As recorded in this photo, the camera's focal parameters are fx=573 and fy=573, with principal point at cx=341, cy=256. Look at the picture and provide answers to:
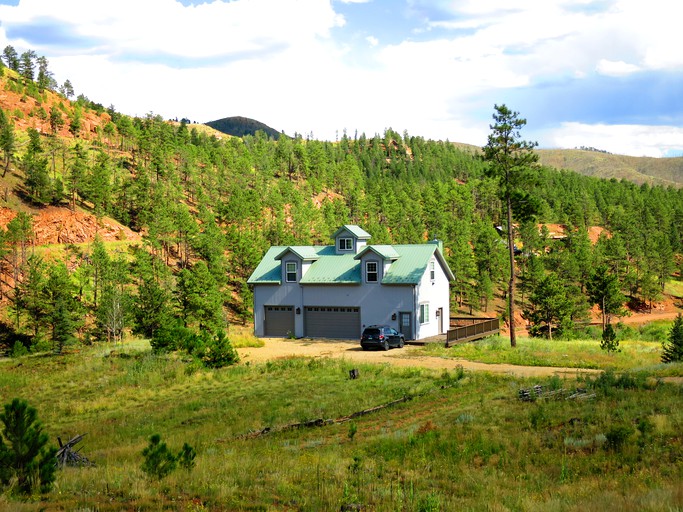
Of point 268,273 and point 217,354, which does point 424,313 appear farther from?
point 217,354

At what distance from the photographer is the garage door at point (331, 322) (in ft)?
141

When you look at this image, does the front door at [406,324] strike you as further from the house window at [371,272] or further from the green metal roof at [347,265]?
the house window at [371,272]

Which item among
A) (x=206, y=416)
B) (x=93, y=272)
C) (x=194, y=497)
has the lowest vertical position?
(x=206, y=416)

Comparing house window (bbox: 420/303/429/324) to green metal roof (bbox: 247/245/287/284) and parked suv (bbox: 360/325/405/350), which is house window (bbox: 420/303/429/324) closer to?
parked suv (bbox: 360/325/405/350)

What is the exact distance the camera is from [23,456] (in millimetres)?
9891

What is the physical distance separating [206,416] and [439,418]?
9027 millimetres

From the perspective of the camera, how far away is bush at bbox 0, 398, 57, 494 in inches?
386

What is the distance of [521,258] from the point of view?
95188 millimetres

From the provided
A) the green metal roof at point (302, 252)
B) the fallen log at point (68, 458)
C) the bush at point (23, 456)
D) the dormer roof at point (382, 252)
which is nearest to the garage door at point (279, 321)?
the green metal roof at point (302, 252)

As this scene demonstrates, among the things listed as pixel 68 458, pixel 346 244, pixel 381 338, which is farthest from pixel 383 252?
pixel 68 458

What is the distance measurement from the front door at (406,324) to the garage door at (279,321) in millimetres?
9130

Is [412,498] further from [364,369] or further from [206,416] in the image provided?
[364,369]

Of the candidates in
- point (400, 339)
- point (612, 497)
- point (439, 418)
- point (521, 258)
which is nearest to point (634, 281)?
point (521, 258)

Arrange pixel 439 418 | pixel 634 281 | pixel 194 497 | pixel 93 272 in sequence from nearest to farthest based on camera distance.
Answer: pixel 194 497 < pixel 439 418 < pixel 93 272 < pixel 634 281
